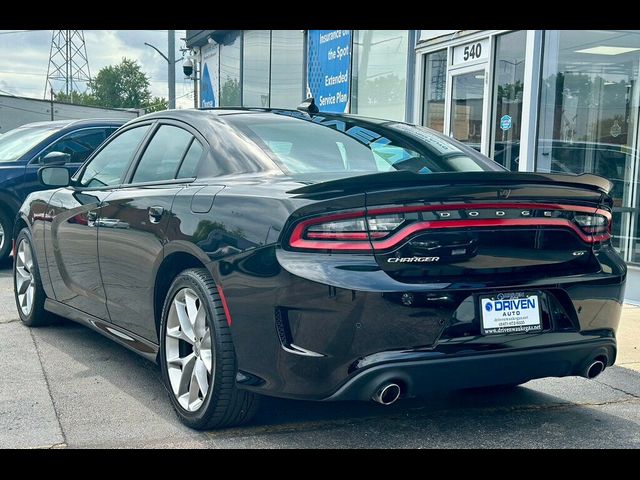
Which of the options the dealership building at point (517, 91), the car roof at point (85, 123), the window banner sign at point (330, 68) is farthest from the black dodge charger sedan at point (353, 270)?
the window banner sign at point (330, 68)

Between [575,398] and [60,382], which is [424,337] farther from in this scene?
[60,382]

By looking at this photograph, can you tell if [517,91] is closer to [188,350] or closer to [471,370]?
[188,350]

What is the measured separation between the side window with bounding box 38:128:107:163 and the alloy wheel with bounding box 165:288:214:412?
6344mm

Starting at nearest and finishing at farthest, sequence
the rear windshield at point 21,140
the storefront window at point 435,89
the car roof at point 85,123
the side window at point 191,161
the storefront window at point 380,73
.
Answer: the side window at point 191,161 < the rear windshield at point 21,140 < the car roof at point 85,123 < the storefront window at point 435,89 < the storefront window at point 380,73

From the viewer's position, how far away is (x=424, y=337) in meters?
3.15

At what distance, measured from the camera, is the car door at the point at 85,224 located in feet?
15.8

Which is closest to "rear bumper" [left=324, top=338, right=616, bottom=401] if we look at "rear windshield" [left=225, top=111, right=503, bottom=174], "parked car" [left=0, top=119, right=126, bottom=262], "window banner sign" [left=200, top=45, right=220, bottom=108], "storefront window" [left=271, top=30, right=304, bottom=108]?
"rear windshield" [left=225, top=111, right=503, bottom=174]

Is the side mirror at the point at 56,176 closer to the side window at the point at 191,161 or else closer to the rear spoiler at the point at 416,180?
the side window at the point at 191,161

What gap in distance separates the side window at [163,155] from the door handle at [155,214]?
0.86ft

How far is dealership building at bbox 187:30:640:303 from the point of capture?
8289mm

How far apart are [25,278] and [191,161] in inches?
99.4

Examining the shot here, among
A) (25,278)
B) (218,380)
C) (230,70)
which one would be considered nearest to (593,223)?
(218,380)

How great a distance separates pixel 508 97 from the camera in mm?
9891
